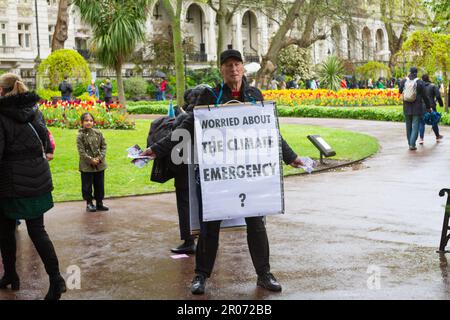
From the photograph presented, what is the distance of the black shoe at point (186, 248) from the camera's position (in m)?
7.10

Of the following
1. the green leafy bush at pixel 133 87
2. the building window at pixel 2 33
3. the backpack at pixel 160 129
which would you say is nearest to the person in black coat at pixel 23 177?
the backpack at pixel 160 129

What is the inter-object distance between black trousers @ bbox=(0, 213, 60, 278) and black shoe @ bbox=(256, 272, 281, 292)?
155 cm

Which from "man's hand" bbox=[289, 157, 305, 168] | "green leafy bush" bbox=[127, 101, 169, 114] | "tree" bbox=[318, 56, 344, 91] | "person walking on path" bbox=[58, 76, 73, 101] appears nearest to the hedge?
"green leafy bush" bbox=[127, 101, 169, 114]

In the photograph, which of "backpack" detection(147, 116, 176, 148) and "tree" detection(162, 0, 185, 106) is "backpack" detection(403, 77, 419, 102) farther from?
"backpack" detection(147, 116, 176, 148)

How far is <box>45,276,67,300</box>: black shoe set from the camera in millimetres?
5547

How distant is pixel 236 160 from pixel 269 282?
95 cm

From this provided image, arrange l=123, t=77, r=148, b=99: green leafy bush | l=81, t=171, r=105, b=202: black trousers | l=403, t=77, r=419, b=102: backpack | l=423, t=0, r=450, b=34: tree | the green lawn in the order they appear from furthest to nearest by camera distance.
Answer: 1. l=123, t=77, r=148, b=99: green leafy bush
2. l=403, t=77, r=419, b=102: backpack
3. the green lawn
4. l=81, t=171, r=105, b=202: black trousers
5. l=423, t=0, r=450, b=34: tree

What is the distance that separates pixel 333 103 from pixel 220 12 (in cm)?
729

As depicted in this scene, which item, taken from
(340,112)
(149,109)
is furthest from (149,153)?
(149,109)

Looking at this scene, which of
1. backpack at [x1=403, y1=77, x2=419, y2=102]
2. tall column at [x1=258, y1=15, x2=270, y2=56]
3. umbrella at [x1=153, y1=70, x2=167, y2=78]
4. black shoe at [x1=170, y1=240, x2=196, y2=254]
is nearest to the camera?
black shoe at [x1=170, y1=240, x2=196, y2=254]

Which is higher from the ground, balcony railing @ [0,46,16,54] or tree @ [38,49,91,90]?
balcony railing @ [0,46,16,54]

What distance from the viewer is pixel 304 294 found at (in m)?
5.47

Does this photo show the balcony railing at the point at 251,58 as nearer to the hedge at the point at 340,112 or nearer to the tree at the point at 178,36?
the hedge at the point at 340,112
